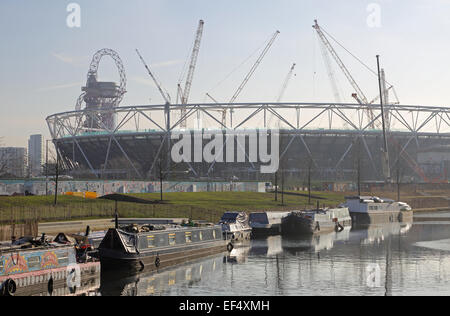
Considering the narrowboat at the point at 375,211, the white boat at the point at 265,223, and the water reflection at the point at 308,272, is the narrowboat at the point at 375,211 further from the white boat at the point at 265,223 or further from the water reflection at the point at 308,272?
the water reflection at the point at 308,272

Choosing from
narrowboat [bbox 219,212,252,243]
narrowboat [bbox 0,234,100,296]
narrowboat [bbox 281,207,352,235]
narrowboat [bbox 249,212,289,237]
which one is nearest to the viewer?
narrowboat [bbox 0,234,100,296]

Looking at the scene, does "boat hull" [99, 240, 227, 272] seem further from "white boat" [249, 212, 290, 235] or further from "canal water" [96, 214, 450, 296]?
"white boat" [249, 212, 290, 235]

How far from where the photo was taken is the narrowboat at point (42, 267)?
120 feet

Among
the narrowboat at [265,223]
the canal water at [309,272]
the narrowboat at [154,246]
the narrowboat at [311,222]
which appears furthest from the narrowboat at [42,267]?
the narrowboat at [311,222]

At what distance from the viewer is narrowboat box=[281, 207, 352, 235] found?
78.4 meters

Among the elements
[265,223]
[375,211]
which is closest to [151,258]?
[265,223]

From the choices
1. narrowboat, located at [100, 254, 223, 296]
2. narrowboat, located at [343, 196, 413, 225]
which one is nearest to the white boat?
narrowboat, located at [100, 254, 223, 296]

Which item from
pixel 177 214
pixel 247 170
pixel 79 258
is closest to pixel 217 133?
pixel 247 170

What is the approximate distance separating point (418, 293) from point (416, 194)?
11494cm

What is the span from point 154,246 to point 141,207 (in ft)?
89.3

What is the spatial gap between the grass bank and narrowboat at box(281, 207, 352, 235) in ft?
29.0

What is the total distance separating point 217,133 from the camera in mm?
191375

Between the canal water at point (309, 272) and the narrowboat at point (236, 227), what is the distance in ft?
5.10
